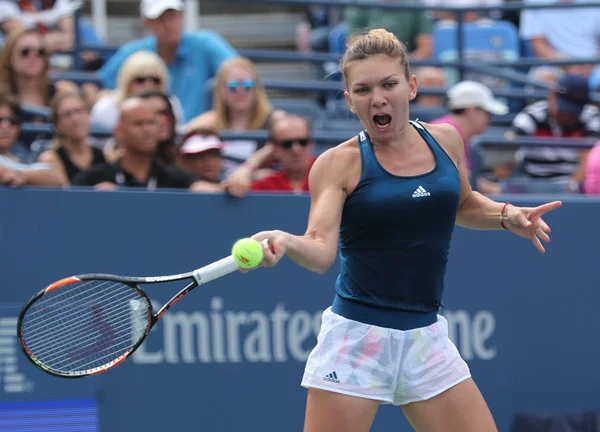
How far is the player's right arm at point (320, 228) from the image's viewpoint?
10.1ft

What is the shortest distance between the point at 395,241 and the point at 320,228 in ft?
1.04

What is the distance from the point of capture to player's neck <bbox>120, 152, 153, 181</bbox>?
5.51m

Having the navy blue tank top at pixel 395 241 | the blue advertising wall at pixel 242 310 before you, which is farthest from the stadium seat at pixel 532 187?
the navy blue tank top at pixel 395 241

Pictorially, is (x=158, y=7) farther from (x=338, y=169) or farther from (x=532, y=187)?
(x=338, y=169)

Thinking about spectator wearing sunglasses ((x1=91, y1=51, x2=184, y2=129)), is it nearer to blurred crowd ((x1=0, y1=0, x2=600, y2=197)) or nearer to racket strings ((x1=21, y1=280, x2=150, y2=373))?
blurred crowd ((x1=0, y1=0, x2=600, y2=197))

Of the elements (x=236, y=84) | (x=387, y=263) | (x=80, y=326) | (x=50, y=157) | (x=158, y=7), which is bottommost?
(x=80, y=326)

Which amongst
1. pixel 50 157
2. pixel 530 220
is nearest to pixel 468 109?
pixel 50 157

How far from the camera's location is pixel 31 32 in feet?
21.8

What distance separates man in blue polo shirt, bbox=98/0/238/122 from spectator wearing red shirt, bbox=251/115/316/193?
1565mm

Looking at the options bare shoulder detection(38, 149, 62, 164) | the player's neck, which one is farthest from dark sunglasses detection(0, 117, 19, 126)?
the player's neck

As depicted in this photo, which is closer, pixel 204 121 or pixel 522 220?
pixel 522 220

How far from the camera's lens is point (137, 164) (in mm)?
5543

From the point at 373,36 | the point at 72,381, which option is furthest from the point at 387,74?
the point at 72,381

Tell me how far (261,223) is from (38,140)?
1.92 m
